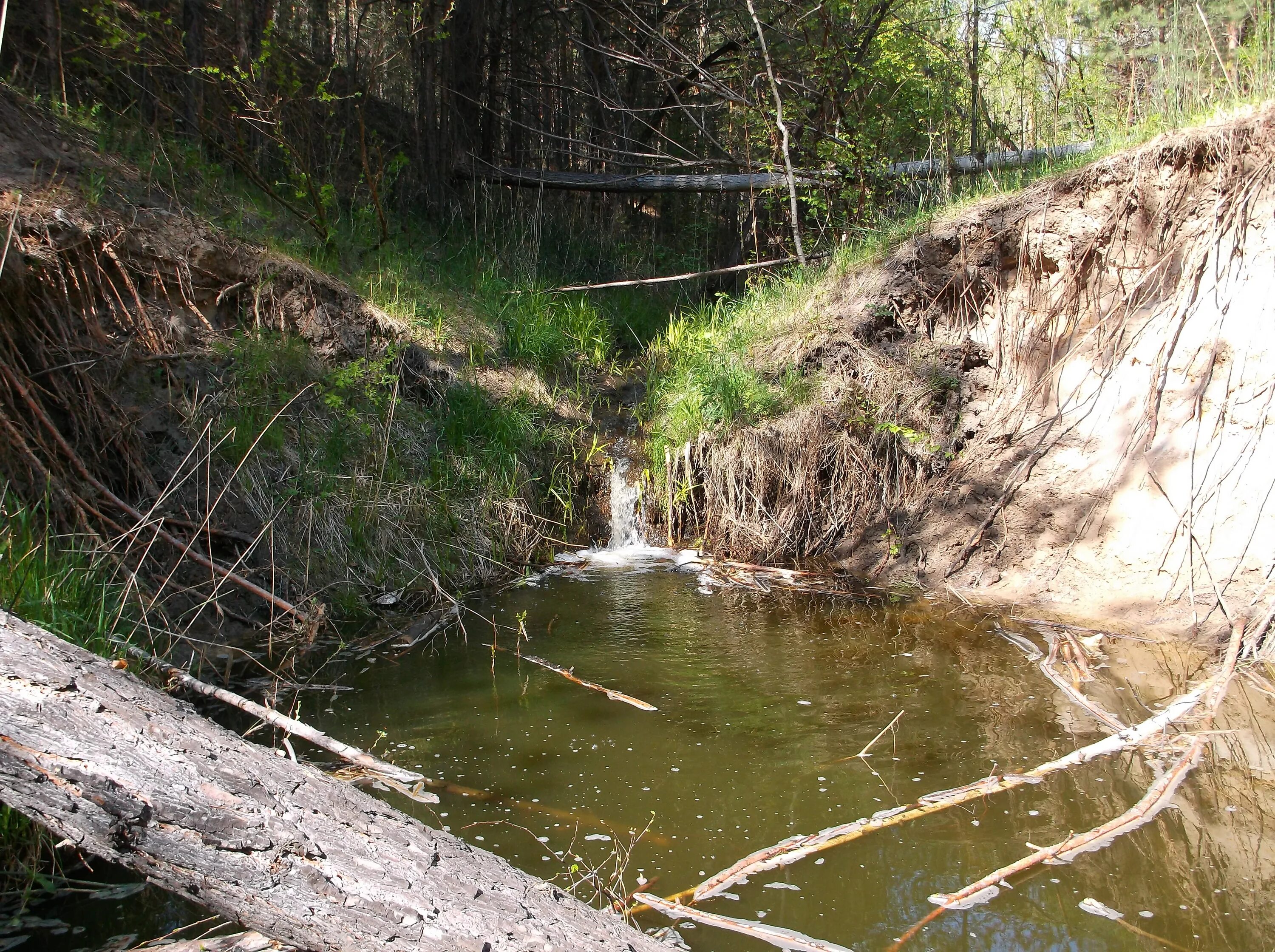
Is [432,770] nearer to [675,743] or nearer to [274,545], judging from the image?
[675,743]

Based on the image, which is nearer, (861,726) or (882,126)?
(861,726)

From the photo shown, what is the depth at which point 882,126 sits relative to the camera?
25.6 ft

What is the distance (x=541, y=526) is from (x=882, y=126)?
468cm

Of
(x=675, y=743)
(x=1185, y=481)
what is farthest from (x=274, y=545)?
(x=1185, y=481)

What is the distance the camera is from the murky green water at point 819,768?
7.88 ft

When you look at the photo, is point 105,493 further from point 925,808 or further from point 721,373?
point 721,373

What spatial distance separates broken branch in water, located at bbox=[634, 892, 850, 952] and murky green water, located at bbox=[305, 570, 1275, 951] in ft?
0.11

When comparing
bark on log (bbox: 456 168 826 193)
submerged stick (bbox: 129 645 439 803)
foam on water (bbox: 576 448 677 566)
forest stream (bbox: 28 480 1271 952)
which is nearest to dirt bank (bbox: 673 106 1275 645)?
foam on water (bbox: 576 448 677 566)

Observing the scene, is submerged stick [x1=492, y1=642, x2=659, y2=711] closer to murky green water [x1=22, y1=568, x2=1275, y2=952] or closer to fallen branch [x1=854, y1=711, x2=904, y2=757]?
murky green water [x1=22, y1=568, x2=1275, y2=952]

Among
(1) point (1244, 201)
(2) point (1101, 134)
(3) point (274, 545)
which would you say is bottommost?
(3) point (274, 545)

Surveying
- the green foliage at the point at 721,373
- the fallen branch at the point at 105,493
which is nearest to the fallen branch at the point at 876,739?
the fallen branch at the point at 105,493

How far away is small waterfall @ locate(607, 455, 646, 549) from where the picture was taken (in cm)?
653

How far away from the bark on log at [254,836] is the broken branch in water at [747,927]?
0.53 m

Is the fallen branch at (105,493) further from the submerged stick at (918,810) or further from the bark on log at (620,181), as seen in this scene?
the bark on log at (620,181)
